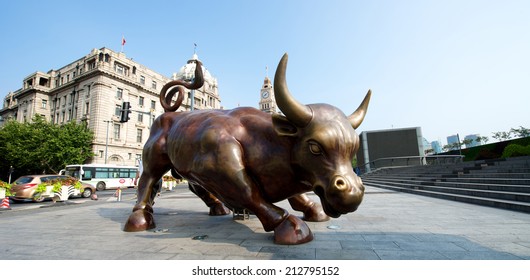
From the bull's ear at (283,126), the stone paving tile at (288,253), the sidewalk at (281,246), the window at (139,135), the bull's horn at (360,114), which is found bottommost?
the sidewalk at (281,246)

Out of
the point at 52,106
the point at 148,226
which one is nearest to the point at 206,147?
the point at 148,226

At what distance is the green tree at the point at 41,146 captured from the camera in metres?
29.5

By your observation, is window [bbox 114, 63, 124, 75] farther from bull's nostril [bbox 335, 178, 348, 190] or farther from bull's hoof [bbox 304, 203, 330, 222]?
bull's nostril [bbox 335, 178, 348, 190]

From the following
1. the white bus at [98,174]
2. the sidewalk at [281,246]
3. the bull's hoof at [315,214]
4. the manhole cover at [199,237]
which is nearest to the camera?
the sidewalk at [281,246]

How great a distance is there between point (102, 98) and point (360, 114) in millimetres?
39144

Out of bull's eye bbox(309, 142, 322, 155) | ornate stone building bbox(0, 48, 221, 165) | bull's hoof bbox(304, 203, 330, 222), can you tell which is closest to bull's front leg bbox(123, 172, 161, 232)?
bull's hoof bbox(304, 203, 330, 222)

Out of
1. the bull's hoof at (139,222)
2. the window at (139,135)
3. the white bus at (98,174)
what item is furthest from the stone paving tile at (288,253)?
the window at (139,135)

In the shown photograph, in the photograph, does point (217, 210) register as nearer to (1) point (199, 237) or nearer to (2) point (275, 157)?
(1) point (199, 237)

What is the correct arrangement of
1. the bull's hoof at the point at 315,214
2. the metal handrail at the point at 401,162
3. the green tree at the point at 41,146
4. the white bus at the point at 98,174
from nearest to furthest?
1. the bull's hoof at the point at 315,214
2. the white bus at the point at 98,174
3. the metal handrail at the point at 401,162
4. the green tree at the point at 41,146

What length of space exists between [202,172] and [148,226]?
1.59m

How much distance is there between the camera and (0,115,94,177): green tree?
29484 millimetres

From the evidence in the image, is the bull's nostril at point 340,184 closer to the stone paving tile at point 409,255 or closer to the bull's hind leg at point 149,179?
the stone paving tile at point 409,255

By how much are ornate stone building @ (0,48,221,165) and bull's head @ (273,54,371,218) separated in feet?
98.8

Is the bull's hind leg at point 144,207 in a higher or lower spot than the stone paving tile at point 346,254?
higher
